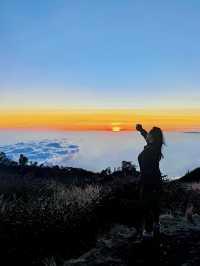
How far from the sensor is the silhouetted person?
10008 millimetres

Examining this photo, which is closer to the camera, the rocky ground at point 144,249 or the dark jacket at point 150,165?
the rocky ground at point 144,249

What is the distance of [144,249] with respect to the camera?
30.7 ft

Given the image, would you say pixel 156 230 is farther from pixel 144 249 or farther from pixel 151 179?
pixel 151 179

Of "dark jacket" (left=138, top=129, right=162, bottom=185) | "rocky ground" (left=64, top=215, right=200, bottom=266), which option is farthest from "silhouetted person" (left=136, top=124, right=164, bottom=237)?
"rocky ground" (left=64, top=215, right=200, bottom=266)

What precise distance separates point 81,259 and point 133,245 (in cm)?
148

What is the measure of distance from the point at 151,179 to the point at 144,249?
1.56 m

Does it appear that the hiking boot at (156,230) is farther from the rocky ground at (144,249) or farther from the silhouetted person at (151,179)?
the rocky ground at (144,249)

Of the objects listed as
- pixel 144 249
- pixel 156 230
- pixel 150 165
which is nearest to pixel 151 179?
pixel 150 165

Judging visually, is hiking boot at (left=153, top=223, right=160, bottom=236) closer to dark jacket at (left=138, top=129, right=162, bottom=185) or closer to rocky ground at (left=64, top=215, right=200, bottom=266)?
rocky ground at (left=64, top=215, right=200, bottom=266)

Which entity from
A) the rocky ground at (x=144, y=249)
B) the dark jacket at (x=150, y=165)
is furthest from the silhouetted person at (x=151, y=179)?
the rocky ground at (x=144, y=249)

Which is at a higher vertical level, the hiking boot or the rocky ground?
the hiking boot

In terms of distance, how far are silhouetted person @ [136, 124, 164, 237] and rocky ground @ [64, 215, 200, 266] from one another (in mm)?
403

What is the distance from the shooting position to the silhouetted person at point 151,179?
394 inches

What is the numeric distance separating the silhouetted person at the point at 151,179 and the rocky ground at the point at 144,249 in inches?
15.9
